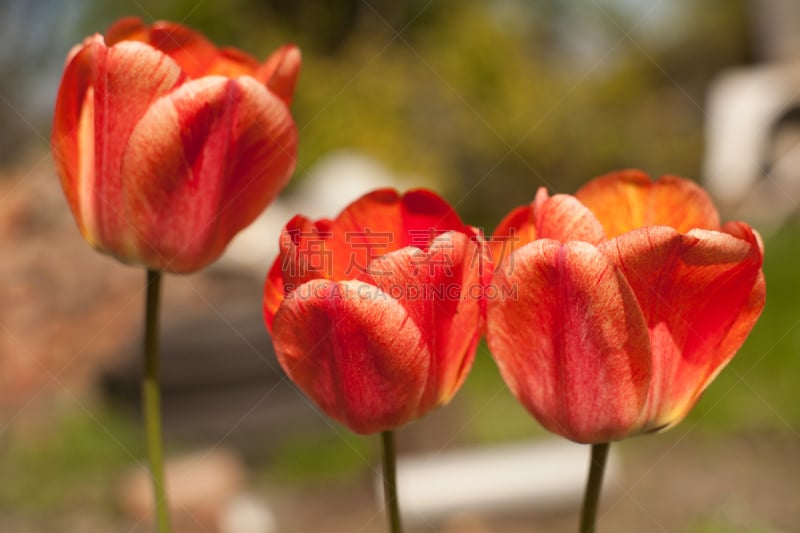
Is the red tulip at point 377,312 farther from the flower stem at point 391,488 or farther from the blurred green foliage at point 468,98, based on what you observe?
the blurred green foliage at point 468,98

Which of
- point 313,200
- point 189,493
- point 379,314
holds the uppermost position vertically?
point 379,314

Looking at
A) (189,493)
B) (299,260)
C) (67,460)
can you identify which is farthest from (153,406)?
(67,460)

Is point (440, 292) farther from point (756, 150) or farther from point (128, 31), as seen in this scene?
point (756, 150)

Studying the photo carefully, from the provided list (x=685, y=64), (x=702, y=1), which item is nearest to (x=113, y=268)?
(x=685, y=64)

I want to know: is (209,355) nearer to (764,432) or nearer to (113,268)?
(113,268)

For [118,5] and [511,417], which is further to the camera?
[118,5]

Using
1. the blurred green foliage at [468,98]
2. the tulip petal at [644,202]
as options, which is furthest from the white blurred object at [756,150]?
the tulip petal at [644,202]

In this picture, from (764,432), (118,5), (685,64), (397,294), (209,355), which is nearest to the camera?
(397,294)
